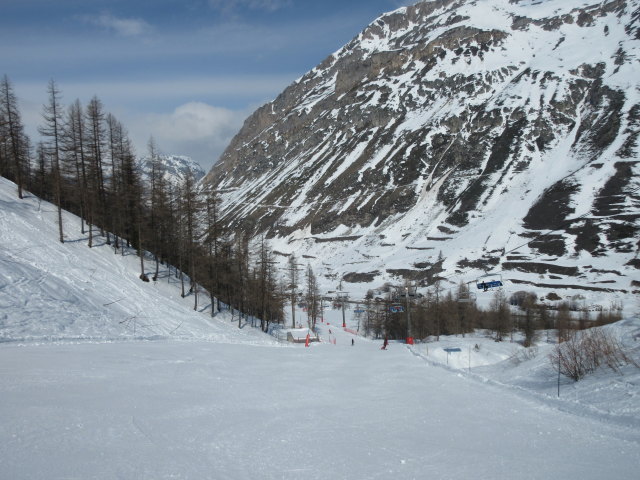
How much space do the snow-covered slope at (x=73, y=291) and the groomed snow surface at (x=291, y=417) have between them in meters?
2.17

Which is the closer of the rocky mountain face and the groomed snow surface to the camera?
the groomed snow surface

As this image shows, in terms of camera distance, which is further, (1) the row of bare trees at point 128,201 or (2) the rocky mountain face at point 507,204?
(2) the rocky mountain face at point 507,204

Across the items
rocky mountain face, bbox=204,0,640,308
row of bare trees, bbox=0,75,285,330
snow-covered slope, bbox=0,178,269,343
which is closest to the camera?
snow-covered slope, bbox=0,178,269,343

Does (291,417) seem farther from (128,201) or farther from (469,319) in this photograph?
(469,319)

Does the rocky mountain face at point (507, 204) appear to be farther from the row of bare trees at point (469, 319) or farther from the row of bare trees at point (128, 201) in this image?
the row of bare trees at point (128, 201)

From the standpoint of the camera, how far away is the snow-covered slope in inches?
891

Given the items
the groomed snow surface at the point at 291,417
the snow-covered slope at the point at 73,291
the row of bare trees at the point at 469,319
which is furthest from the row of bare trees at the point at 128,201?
the row of bare trees at the point at 469,319

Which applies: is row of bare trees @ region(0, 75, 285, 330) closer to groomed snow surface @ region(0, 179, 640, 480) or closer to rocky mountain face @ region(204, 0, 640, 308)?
groomed snow surface @ region(0, 179, 640, 480)

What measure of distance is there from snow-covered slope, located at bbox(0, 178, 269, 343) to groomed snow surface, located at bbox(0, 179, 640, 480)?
7.12 ft

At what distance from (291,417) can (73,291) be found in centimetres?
2438

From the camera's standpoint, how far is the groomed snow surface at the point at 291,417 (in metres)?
6.28

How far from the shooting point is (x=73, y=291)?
27.9 m

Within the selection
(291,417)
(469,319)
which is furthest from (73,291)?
(469,319)

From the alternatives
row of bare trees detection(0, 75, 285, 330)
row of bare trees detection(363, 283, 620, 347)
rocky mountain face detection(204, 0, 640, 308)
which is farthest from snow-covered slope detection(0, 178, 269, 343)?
rocky mountain face detection(204, 0, 640, 308)
